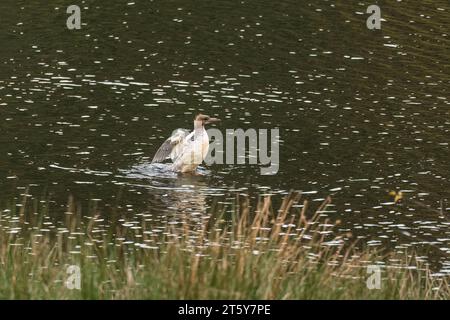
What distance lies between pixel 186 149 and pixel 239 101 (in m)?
6.85

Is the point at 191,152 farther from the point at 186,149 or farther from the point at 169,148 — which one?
the point at 169,148

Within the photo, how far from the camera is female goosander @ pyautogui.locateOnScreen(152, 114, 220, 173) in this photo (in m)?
31.1

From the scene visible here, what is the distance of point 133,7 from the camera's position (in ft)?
163

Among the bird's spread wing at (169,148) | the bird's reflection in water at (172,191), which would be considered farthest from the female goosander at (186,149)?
the bird's reflection in water at (172,191)

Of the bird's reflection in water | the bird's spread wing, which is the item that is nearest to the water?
the bird's reflection in water

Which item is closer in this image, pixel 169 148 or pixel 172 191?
pixel 172 191

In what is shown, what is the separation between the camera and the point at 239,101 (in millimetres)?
37719

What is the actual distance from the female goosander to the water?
41 centimetres

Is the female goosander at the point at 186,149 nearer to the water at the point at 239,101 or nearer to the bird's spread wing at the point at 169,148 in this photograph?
the bird's spread wing at the point at 169,148

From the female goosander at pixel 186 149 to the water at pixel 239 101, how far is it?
408mm

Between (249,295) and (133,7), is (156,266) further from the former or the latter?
(133,7)

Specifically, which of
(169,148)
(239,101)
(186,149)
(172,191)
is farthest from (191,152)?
(239,101)
